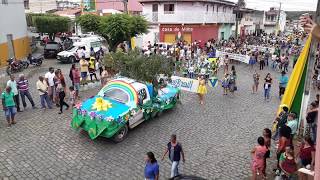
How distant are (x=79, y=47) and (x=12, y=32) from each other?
5.25m

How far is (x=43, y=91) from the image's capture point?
47.6ft

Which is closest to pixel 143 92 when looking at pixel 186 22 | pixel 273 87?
pixel 273 87

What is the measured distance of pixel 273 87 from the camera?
A: 21.1 m

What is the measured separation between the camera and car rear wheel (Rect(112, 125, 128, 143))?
11.6 meters

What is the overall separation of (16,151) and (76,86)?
5949 mm

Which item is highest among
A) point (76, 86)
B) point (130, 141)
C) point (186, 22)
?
point (186, 22)

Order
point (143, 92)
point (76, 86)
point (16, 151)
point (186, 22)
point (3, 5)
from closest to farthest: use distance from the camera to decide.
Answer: point (16, 151) < point (143, 92) < point (76, 86) < point (3, 5) < point (186, 22)

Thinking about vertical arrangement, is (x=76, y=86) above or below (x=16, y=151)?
above

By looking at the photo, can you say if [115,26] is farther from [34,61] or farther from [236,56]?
[236,56]

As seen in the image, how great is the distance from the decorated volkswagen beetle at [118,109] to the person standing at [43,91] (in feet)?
9.41

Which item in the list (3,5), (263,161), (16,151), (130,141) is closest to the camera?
(263,161)

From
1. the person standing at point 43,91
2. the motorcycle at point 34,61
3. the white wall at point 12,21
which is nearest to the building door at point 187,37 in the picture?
the white wall at point 12,21

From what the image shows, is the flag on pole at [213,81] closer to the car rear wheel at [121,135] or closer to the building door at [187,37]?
the car rear wheel at [121,135]

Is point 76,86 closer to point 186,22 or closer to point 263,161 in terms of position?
point 263,161
